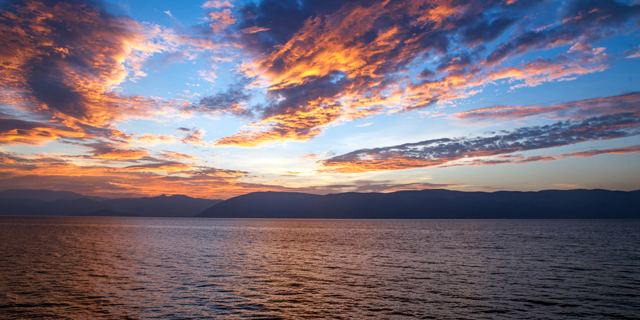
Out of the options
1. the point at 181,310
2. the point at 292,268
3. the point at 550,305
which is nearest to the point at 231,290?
the point at 181,310

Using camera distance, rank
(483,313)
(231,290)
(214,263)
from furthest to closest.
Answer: (214,263)
(231,290)
(483,313)

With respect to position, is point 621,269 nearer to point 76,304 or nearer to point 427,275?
point 427,275

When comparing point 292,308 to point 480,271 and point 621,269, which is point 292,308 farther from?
point 621,269

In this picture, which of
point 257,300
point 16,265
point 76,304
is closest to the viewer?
point 76,304

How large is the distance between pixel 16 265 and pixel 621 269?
7891 centimetres

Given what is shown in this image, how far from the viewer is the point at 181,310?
24.4 metres

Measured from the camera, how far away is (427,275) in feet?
128

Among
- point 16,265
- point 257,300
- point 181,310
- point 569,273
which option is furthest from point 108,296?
point 569,273

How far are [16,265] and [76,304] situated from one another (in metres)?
27.1

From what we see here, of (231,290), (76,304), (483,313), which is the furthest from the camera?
(231,290)

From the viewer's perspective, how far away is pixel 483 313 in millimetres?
23859

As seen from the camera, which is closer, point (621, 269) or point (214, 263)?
point (621, 269)

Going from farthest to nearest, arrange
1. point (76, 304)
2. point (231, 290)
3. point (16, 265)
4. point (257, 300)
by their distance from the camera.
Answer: point (16, 265)
point (231, 290)
point (257, 300)
point (76, 304)

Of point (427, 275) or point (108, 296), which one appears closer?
point (108, 296)
